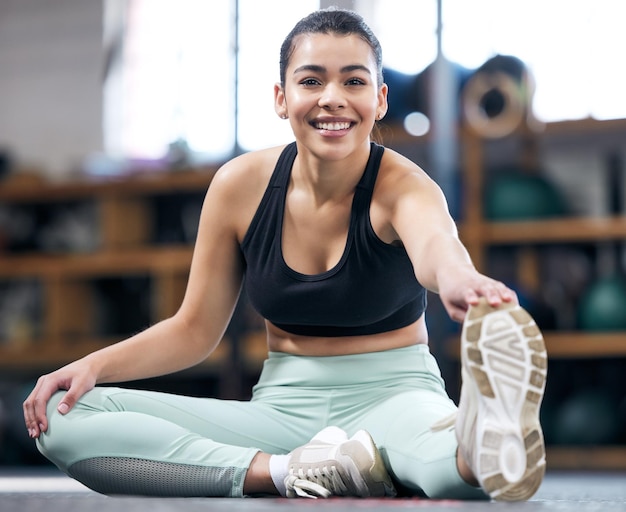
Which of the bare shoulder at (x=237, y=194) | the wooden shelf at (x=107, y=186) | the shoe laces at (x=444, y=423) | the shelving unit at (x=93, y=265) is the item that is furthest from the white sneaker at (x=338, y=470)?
the wooden shelf at (x=107, y=186)

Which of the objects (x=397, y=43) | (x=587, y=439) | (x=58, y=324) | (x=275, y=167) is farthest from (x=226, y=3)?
(x=275, y=167)

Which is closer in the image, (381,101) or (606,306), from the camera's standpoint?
(381,101)

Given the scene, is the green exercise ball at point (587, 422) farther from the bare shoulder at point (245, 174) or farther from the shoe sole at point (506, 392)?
the shoe sole at point (506, 392)

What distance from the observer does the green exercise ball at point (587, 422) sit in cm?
407

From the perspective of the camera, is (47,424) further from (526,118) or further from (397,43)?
(397,43)

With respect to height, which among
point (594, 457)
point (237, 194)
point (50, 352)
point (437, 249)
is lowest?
point (594, 457)

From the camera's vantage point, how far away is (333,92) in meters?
1.64

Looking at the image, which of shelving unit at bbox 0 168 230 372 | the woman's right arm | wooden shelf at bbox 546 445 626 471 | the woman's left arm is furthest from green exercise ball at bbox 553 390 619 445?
the woman's left arm

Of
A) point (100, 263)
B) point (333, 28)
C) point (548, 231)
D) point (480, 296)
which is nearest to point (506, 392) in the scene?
point (480, 296)

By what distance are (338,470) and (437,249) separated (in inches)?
14.9

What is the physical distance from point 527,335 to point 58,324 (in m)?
Result: 4.38

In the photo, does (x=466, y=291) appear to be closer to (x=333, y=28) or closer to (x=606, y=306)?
(x=333, y=28)

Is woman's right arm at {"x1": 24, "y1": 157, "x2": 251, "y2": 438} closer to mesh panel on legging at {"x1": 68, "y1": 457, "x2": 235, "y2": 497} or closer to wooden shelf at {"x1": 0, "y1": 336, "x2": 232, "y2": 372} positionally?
mesh panel on legging at {"x1": 68, "y1": 457, "x2": 235, "y2": 497}

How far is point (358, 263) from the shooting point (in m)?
1.70
